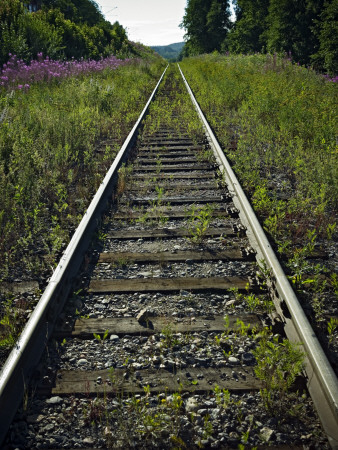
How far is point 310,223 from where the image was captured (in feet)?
13.2

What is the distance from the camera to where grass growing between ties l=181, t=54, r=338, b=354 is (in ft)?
10.6

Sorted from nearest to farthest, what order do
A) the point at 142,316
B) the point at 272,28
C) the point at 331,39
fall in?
the point at 142,316 < the point at 331,39 < the point at 272,28

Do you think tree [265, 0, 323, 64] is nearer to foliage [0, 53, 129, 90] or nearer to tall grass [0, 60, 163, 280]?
foliage [0, 53, 129, 90]

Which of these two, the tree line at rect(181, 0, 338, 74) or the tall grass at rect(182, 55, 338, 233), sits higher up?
the tree line at rect(181, 0, 338, 74)

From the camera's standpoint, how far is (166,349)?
2.36 meters

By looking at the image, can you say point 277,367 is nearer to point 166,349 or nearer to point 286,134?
point 166,349

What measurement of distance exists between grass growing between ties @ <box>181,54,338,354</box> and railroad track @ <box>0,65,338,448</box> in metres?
0.33

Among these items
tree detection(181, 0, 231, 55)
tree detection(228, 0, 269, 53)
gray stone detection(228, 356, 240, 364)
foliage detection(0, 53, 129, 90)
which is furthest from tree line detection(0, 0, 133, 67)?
tree detection(181, 0, 231, 55)

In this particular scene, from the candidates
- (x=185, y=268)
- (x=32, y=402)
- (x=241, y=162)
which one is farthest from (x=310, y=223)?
(x=32, y=402)

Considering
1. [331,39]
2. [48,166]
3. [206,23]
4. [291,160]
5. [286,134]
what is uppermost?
[206,23]

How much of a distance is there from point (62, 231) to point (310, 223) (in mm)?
2642

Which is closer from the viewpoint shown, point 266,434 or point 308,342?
point 266,434

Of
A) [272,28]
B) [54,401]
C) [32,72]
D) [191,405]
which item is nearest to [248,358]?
[191,405]

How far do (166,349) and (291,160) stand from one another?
4.21 metres
